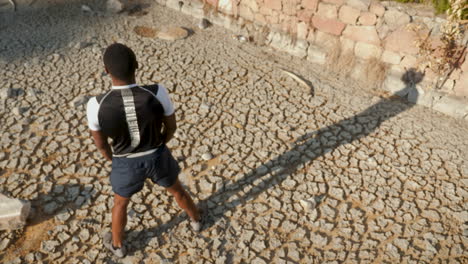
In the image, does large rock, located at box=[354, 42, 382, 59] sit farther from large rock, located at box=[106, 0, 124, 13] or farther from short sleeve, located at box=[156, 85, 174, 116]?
large rock, located at box=[106, 0, 124, 13]

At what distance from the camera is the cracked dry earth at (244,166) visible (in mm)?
3070

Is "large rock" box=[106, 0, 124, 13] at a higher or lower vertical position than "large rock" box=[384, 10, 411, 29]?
lower

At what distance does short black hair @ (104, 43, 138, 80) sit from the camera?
2.05 metres

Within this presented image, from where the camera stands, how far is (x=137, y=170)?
2461mm

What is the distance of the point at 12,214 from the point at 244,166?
2.26 meters

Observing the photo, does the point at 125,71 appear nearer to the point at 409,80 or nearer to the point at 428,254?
the point at 428,254

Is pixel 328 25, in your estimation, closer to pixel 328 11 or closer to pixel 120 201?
pixel 328 11

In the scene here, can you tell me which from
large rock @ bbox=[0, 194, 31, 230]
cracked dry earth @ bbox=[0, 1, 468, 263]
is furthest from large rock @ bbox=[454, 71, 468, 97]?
large rock @ bbox=[0, 194, 31, 230]

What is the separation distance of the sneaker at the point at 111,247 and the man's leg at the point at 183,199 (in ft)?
2.01

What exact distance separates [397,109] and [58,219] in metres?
4.34

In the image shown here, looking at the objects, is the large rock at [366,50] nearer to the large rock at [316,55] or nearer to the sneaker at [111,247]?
→ the large rock at [316,55]

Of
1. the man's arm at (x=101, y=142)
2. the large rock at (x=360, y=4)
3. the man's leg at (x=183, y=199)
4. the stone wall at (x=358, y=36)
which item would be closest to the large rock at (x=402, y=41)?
the stone wall at (x=358, y=36)

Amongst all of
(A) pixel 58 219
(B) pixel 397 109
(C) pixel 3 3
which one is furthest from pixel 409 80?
(C) pixel 3 3

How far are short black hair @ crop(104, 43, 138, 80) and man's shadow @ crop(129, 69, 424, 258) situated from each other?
1.64 m
